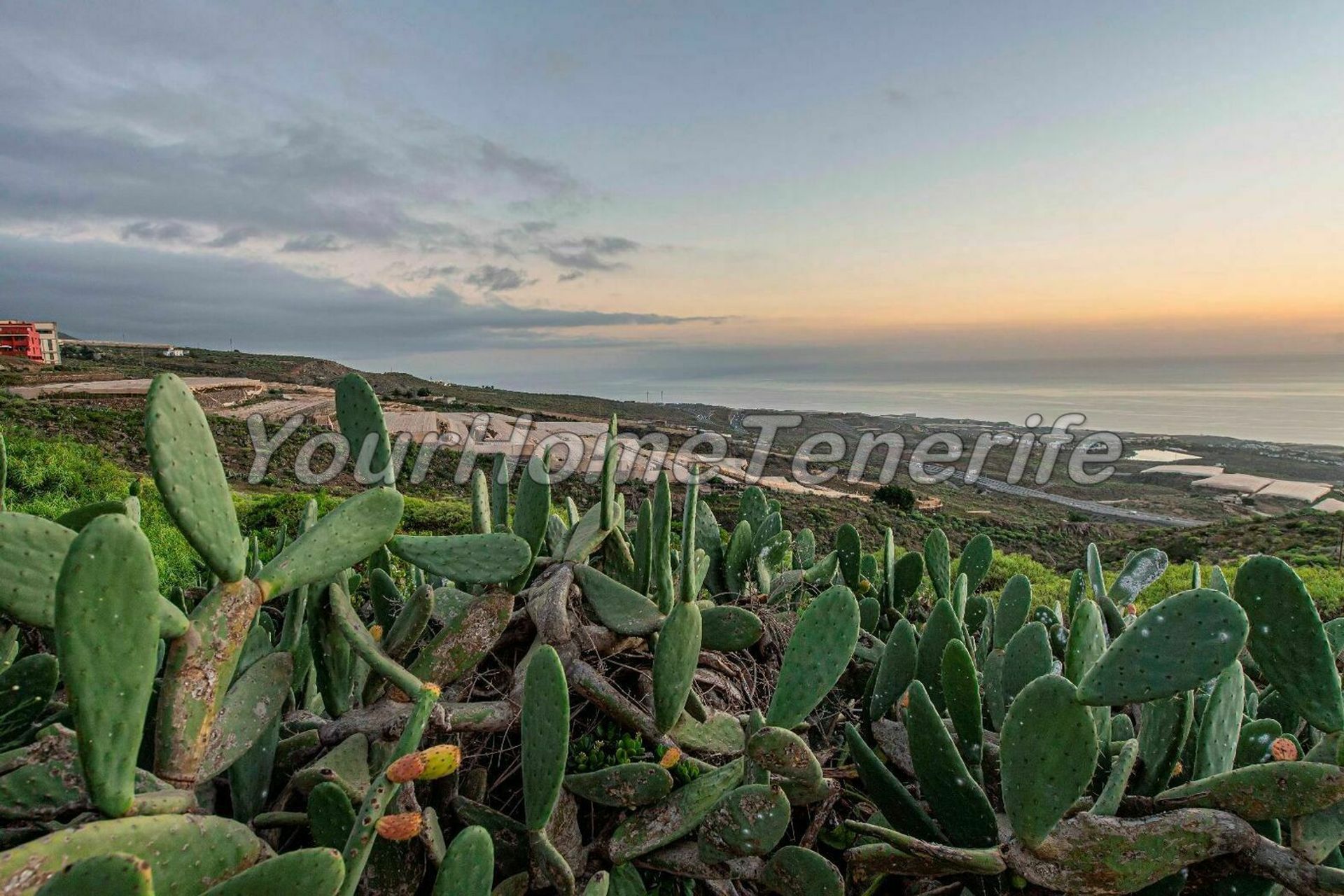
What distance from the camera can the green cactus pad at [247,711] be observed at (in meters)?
1.17

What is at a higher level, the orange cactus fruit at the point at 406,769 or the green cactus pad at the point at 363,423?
the green cactus pad at the point at 363,423

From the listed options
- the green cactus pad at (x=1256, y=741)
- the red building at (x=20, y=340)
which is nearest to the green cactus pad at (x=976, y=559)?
the green cactus pad at (x=1256, y=741)

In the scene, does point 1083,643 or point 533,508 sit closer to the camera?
point 1083,643

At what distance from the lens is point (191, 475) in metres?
1.15

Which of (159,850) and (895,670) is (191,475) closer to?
(159,850)

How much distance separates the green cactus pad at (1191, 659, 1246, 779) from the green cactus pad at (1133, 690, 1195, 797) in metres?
0.03

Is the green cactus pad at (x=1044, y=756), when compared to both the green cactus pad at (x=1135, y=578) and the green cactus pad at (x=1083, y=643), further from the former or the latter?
the green cactus pad at (x=1135, y=578)

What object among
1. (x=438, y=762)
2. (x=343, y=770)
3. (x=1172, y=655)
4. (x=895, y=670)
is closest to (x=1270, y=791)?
(x=1172, y=655)

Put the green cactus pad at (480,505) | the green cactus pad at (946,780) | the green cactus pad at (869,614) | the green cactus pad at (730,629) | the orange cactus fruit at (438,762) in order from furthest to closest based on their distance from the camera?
the green cactus pad at (869,614) → the green cactus pad at (480,505) → the green cactus pad at (730,629) → the green cactus pad at (946,780) → the orange cactus fruit at (438,762)

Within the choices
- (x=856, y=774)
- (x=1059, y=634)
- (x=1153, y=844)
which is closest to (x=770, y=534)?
(x=1059, y=634)

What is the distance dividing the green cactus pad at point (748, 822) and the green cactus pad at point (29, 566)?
1164 millimetres

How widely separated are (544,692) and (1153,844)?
3.58 feet

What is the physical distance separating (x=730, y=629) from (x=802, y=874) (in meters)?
0.55

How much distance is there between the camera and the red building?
42.1 m
